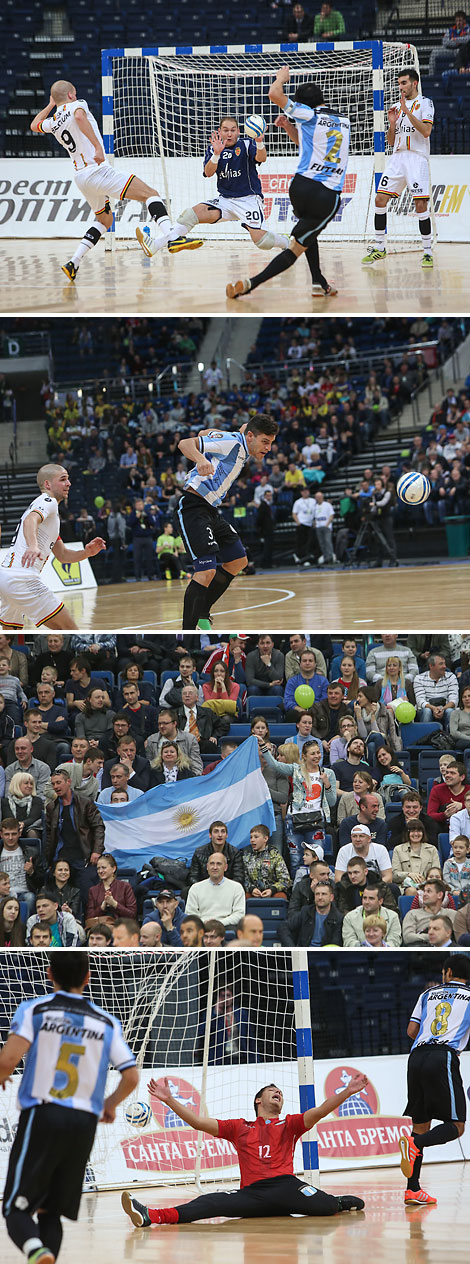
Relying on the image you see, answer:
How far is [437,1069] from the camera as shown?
7898 mm

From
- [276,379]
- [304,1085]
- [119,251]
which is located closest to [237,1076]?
→ [304,1085]

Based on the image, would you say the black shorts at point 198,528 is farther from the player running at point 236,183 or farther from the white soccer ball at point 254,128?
the white soccer ball at point 254,128

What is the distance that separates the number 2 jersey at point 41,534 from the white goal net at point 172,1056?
300cm

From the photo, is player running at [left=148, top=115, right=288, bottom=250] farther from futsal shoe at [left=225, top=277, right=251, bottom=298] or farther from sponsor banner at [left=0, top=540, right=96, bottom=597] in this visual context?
sponsor banner at [left=0, top=540, right=96, bottom=597]

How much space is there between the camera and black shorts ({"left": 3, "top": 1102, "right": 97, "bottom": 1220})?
486 cm

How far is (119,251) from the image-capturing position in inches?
645

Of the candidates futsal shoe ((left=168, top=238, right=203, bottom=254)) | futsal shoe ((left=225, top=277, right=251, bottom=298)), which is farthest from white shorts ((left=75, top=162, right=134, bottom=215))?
futsal shoe ((left=225, top=277, right=251, bottom=298))

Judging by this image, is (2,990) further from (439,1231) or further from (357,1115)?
(439,1231)

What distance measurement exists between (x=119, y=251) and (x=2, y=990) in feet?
31.2

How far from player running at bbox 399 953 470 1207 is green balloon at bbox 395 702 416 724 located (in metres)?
2.97

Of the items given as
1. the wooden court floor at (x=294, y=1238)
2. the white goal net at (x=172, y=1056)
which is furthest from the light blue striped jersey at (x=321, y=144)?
the wooden court floor at (x=294, y=1238)

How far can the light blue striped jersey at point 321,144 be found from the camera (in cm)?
1132

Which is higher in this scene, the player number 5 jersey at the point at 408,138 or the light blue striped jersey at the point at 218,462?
the player number 5 jersey at the point at 408,138

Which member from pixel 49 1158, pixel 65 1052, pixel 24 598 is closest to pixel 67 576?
pixel 24 598
